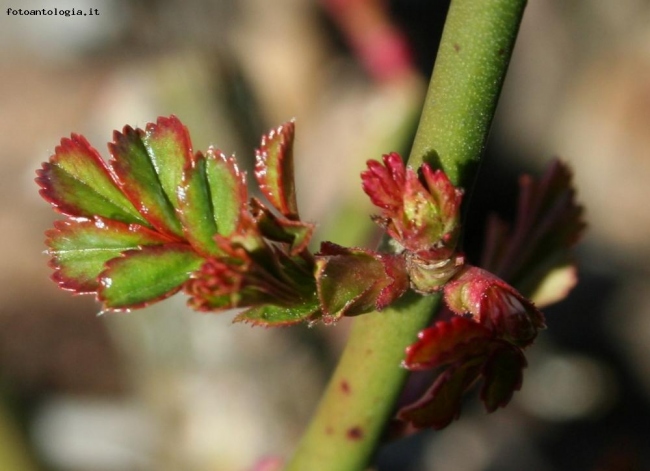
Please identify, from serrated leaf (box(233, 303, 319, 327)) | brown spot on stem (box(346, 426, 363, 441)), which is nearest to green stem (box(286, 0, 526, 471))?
brown spot on stem (box(346, 426, 363, 441))

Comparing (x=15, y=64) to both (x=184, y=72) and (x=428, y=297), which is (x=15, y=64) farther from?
(x=428, y=297)

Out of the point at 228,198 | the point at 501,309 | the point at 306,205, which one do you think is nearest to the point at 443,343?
the point at 501,309

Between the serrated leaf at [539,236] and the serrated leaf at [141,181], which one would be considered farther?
the serrated leaf at [539,236]

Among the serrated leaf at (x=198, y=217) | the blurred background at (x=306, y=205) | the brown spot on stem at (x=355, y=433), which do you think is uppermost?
the serrated leaf at (x=198, y=217)

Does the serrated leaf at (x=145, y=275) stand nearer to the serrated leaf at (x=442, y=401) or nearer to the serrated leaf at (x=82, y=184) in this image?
the serrated leaf at (x=82, y=184)

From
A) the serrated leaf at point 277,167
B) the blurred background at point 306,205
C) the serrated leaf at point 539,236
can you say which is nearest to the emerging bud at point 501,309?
the serrated leaf at point 277,167

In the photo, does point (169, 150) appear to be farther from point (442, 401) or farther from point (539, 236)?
point (539, 236)

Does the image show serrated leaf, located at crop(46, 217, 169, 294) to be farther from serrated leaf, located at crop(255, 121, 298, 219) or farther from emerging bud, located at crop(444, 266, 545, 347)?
emerging bud, located at crop(444, 266, 545, 347)
